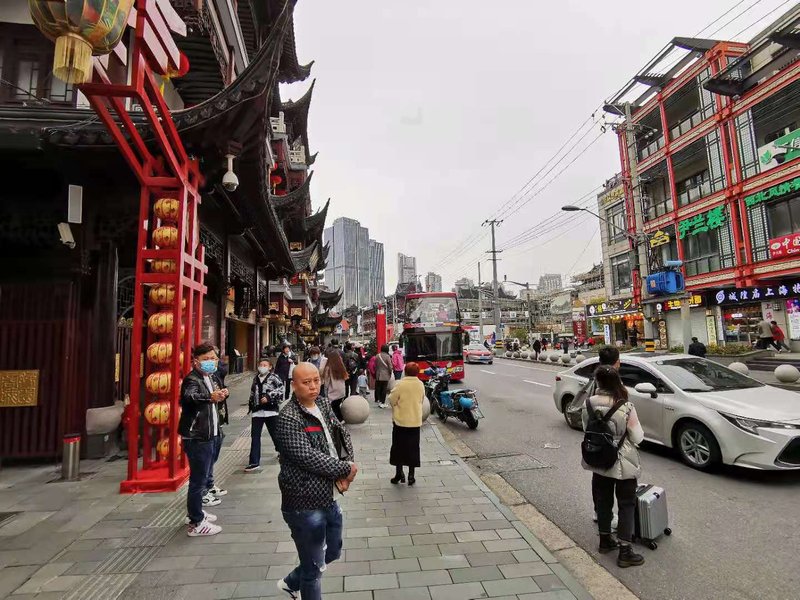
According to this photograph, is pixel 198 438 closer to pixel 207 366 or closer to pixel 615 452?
pixel 207 366

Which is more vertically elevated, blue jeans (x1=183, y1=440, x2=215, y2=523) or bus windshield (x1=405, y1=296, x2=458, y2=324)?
bus windshield (x1=405, y1=296, x2=458, y2=324)

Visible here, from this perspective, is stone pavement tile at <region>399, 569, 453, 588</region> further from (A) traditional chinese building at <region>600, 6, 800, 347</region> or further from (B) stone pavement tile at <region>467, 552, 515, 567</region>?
(A) traditional chinese building at <region>600, 6, 800, 347</region>

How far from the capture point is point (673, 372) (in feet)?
22.0

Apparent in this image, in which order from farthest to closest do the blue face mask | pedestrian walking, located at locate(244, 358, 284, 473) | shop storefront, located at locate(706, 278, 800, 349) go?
1. shop storefront, located at locate(706, 278, 800, 349)
2. pedestrian walking, located at locate(244, 358, 284, 473)
3. the blue face mask

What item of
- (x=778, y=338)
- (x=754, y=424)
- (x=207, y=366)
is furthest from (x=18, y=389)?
(x=778, y=338)

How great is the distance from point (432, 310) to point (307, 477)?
1430cm

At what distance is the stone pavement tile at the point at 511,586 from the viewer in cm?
311

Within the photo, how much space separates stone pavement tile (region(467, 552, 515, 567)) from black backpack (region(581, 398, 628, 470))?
102 centimetres

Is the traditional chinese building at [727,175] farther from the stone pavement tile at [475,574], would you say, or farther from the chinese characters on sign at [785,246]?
the stone pavement tile at [475,574]

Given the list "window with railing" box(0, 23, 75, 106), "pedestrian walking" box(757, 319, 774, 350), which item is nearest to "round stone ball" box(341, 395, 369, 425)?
"window with railing" box(0, 23, 75, 106)

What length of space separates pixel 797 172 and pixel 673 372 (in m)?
19.6

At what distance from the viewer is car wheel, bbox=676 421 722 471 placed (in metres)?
5.61

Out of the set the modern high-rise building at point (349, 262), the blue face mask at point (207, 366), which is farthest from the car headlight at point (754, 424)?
the modern high-rise building at point (349, 262)

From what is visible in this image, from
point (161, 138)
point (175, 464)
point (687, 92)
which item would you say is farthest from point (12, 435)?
point (687, 92)
